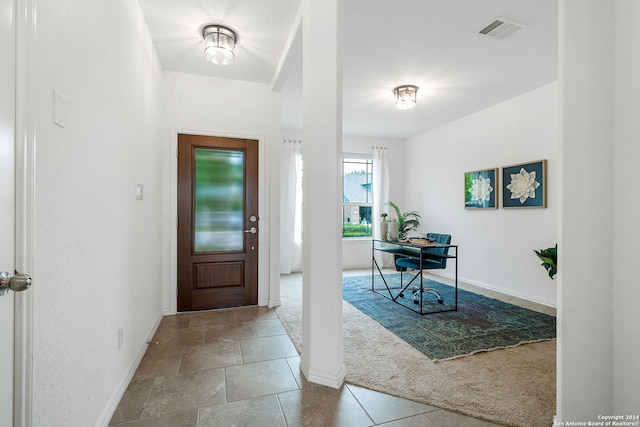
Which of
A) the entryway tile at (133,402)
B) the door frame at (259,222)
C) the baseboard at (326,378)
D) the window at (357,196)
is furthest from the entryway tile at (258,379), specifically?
the window at (357,196)

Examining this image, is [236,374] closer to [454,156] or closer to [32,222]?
[32,222]

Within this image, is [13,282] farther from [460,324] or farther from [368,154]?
[368,154]

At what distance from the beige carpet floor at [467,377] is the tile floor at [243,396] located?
11 cm

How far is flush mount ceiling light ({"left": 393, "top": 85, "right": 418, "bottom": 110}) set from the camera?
3.68 metres

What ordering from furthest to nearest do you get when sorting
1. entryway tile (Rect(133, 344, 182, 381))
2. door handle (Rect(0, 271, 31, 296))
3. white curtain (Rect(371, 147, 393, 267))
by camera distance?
white curtain (Rect(371, 147, 393, 267))
entryway tile (Rect(133, 344, 182, 381))
door handle (Rect(0, 271, 31, 296))

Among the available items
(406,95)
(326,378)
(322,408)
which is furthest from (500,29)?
(322,408)

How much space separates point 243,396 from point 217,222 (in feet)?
6.55

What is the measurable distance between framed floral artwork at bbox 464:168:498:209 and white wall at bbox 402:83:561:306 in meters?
0.09

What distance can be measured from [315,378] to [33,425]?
1380 mm

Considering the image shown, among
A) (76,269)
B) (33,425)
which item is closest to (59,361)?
Answer: (33,425)

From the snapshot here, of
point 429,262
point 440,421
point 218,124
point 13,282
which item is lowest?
point 440,421

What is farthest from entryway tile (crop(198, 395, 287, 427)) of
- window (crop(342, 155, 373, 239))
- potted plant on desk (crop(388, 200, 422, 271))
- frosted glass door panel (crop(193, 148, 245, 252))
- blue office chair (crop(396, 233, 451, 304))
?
window (crop(342, 155, 373, 239))

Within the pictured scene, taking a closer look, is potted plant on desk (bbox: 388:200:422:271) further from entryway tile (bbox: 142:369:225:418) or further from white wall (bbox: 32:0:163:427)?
white wall (bbox: 32:0:163:427)

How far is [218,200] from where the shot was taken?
3.33m
